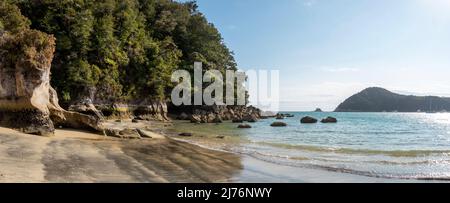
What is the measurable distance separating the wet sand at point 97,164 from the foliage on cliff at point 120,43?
17889mm

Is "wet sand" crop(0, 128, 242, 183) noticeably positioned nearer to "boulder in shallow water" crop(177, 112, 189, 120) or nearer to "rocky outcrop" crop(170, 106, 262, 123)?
"rocky outcrop" crop(170, 106, 262, 123)

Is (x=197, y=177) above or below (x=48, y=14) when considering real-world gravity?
below

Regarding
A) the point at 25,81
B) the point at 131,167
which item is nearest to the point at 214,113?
the point at 25,81

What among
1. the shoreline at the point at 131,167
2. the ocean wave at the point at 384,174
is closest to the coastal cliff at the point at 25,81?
the shoreline at the point at 131,167

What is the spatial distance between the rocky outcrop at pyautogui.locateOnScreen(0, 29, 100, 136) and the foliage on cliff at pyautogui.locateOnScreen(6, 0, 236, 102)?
29.5 feet

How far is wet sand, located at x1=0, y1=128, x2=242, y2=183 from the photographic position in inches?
382

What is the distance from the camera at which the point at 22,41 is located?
67.4ft

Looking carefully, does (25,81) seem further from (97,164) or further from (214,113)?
(214,113)

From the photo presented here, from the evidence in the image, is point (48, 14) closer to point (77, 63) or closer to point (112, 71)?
point (77, 63)

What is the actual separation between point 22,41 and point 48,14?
76.4ft

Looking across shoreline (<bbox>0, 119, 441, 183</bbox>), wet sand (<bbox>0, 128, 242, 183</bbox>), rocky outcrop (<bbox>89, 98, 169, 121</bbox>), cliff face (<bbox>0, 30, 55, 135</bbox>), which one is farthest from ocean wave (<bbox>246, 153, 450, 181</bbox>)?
rocky outcrop (<bbox>89, 98, 169, 121</bbox>)

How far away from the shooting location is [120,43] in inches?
2063

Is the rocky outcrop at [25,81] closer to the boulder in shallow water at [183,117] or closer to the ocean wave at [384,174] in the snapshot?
the ocean wave at [384,174]
